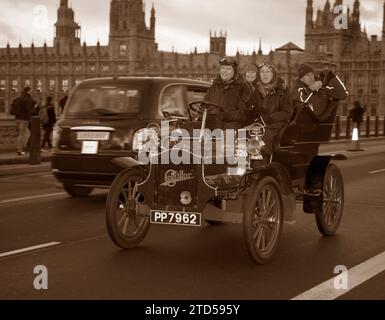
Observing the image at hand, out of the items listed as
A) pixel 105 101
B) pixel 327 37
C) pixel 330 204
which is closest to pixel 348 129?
pixel 105 101

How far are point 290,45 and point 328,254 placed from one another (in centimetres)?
13455

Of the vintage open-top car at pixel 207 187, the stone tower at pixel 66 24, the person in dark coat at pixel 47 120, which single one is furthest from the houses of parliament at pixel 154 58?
the vintage open-top car at pixel 207 187

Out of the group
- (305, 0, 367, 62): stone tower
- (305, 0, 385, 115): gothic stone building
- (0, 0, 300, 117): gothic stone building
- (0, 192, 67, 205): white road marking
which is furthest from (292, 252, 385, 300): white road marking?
(0, 0, 300, 117): gothic stone building

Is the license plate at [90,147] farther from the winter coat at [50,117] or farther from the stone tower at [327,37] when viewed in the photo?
the stone tower at [327,37]

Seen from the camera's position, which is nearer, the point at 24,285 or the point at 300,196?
the point at 24,285

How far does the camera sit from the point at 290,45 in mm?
137750

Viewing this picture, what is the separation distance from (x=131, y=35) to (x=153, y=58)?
872cm

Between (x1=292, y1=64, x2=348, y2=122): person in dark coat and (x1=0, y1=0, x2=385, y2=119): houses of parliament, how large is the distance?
111212mm

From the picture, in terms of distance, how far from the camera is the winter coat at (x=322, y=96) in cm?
702

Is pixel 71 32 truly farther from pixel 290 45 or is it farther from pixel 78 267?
pixel 78 267

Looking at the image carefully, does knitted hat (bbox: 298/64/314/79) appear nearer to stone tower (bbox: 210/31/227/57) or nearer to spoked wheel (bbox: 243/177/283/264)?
spoked wheel (bbox: 243/177/283/264)

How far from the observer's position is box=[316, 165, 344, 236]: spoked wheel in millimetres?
7176
